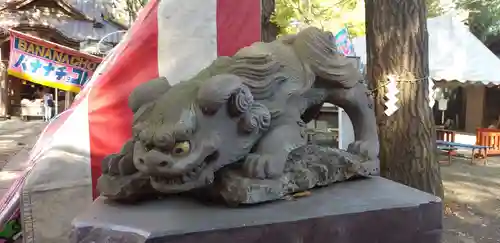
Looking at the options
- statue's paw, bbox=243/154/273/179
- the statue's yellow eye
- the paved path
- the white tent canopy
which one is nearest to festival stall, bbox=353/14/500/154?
the white tent canopy

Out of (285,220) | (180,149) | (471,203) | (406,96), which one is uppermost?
(406,96)

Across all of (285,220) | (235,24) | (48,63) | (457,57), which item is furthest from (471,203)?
(285,220)

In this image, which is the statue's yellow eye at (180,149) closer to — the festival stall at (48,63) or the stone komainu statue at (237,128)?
the stone komainu statue at (237,128)

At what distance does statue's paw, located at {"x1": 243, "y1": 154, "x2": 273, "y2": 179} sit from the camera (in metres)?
0.85

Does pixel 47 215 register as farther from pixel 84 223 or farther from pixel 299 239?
pixel 299 239

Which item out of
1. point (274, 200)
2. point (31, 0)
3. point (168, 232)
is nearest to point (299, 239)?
point (274, 200)

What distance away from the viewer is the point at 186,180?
810mm

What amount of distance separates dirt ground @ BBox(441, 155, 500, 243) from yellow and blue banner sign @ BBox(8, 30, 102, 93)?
2.40 metres

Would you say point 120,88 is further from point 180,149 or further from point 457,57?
point 457,57

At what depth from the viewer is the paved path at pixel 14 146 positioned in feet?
13.6

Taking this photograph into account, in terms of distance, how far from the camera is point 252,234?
2.58 feet

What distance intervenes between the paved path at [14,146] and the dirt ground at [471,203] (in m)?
2.79

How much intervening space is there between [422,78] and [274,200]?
4.63 feet

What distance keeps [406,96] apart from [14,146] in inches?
228
